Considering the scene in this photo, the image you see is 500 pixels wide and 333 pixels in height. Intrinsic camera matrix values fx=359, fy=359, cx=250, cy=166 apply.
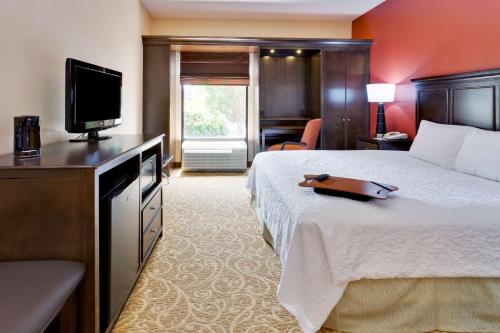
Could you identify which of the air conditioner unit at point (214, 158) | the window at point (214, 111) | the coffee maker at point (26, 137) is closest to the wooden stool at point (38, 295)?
the coffee maker at point (26, 137)

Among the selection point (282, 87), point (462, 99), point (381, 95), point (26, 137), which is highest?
point (282, 87)

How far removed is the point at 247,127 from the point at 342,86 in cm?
192

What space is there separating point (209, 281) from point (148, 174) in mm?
850

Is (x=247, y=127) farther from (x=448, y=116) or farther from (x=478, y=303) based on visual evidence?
(x=478, y=303)

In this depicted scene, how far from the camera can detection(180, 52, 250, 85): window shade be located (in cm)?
655

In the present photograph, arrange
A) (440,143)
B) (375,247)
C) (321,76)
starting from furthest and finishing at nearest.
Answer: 1. (321,76)
2. (440,143)
3. (375,247)

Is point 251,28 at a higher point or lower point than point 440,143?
higher

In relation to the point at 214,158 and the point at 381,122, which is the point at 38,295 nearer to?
the point at 381,122

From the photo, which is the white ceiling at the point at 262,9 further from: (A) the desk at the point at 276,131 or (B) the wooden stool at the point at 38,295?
(B) the wooden stool at the point at 38,295

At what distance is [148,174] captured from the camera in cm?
252

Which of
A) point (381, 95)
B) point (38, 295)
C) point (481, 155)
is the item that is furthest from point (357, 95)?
point (38, 295)

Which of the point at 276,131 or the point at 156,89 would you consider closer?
the point at 156,89

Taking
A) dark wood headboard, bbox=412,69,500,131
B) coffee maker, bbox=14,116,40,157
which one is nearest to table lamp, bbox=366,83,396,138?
dark wood headboard, bbox=412,69,500,131

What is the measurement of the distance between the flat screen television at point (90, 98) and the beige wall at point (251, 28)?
133 inches
